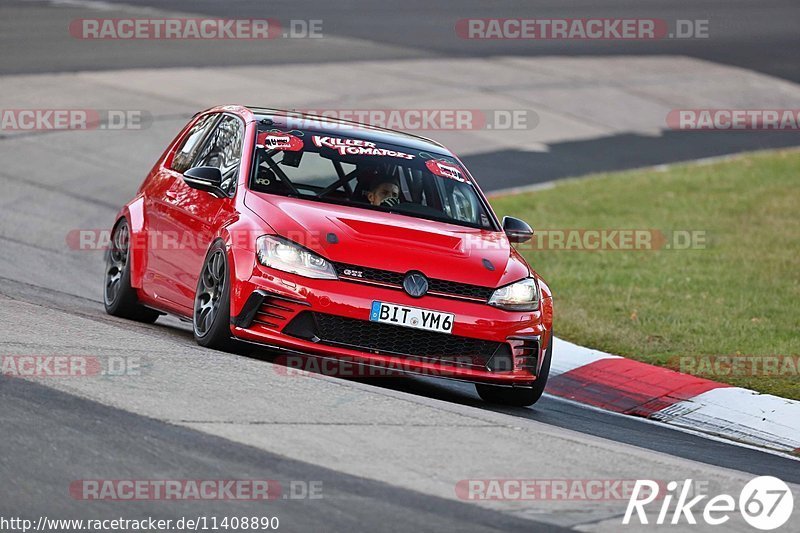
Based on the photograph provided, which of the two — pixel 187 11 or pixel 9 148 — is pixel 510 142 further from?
pixel 187 11

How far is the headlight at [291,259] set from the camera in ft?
28.0

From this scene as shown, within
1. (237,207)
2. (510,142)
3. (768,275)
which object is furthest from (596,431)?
(510,142)

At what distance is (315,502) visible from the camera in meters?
6.00

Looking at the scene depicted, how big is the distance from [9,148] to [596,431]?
38.8ft

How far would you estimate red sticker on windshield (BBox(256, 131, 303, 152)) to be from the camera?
9766 millimetres

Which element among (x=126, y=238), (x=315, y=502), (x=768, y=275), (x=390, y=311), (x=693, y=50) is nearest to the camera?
(x=315, y=502)

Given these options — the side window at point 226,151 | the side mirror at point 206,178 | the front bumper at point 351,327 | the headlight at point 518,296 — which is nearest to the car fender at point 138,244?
the side window at point 226,151

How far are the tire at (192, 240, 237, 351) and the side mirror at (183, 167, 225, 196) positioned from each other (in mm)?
516

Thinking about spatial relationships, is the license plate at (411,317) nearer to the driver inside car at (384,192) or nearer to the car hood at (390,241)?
the car hood at (390,241)

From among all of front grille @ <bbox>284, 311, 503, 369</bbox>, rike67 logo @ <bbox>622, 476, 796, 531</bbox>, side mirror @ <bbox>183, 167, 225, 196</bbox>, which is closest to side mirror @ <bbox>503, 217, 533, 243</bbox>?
front grille @ <bbox>284, 311, 503, 369</bbox>

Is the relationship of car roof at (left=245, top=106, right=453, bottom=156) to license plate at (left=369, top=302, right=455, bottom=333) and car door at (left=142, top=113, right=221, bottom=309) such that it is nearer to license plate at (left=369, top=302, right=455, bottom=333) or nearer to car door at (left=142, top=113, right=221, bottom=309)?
car door at (left=142, top=113, right=221, bottom=309)

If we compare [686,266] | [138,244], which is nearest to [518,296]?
[138,244]

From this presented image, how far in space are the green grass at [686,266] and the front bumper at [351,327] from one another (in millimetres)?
2945

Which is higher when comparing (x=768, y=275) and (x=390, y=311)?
(x=390, y=311)
